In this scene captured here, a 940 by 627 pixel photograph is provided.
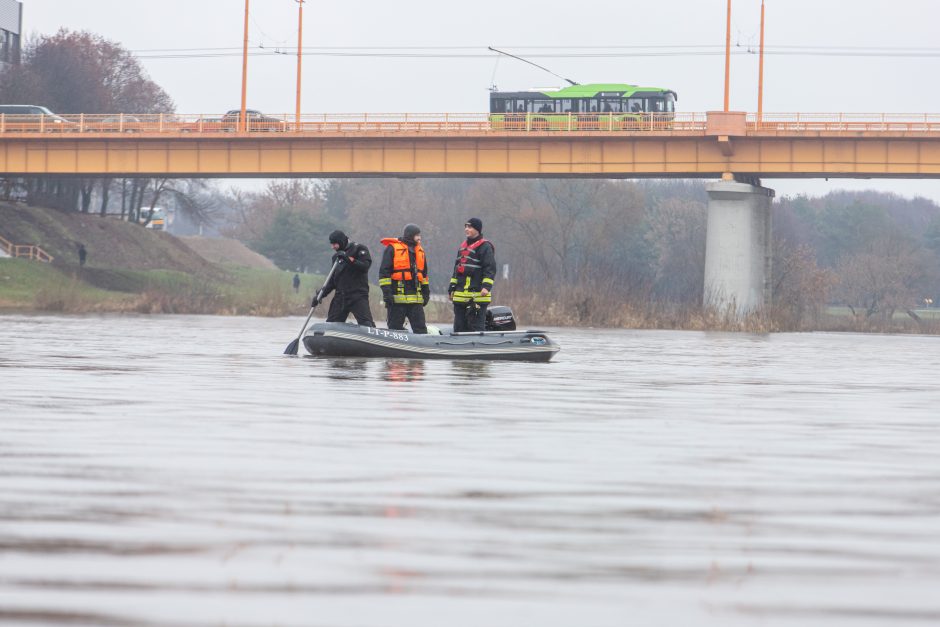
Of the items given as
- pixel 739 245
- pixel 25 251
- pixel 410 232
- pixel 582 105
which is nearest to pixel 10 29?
pixel 25 251

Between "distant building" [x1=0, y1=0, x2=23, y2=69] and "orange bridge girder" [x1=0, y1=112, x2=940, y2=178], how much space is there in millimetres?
39501

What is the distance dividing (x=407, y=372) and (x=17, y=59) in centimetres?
8988

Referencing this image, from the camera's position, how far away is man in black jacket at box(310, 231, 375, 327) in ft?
80.0

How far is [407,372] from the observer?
2159cm

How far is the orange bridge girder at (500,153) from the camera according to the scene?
62.4m

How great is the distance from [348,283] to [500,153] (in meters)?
40.2

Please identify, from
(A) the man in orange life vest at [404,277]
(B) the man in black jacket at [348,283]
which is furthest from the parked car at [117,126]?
(A) the man in orange life vest at [404,277]

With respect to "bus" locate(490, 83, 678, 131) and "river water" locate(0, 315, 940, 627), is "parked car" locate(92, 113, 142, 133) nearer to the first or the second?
"bus" locate(490, 83, 678, 131)

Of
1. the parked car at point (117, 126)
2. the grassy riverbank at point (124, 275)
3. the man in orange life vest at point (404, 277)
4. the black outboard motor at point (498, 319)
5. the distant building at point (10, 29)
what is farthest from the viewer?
the distant building at point (10, 29)

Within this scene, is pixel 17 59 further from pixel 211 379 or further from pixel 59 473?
pixel 59 473

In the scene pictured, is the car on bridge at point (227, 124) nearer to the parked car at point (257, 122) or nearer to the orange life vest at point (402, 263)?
the parked car at point (257, 122)

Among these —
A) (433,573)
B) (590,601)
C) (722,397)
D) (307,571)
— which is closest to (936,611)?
(590,601)

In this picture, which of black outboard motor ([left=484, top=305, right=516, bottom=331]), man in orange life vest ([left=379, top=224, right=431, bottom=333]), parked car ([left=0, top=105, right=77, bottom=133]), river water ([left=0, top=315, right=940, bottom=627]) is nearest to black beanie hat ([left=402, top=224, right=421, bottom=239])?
man in orange life vest ([left=379, top=224, right=431, bottom=333])

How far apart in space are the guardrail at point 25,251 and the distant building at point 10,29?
22.0 metres
